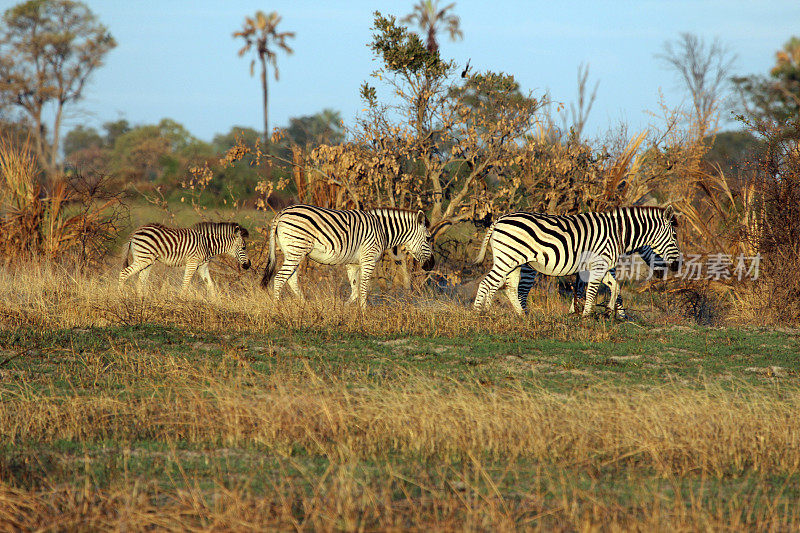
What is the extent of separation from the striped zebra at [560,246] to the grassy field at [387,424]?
1962mm

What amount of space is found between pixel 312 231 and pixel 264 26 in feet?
118

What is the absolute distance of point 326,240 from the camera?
11812mm

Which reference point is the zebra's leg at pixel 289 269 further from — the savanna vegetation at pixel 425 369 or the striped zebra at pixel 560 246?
the striped zebra at pixel 560 246

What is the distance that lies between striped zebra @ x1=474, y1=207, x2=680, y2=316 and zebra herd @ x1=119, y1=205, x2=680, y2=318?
0.01m

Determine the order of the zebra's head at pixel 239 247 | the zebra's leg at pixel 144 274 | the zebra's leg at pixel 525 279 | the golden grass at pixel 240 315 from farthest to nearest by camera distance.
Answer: the zebra's head at pixel 239 247, the zebra's leg at pixel 144 274, the zebra's leg at pixel 525 279, the golden grass at pixel 240 315

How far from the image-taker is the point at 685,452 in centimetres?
507

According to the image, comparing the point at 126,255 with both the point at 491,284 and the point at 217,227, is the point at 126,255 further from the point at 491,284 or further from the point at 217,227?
the point at 491,284

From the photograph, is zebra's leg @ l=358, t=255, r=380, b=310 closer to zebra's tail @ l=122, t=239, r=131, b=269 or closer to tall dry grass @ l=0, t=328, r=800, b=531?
zebra's tail @ l=122, t=239, r=131, b=269

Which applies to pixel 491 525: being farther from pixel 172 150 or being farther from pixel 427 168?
pixel 172 150

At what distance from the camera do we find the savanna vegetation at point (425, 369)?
4289mm

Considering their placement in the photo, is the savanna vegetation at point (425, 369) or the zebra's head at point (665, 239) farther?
the zebra's head at point (665, 239)

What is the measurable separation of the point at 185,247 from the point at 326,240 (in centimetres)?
300

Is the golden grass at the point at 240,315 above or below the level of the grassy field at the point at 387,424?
above

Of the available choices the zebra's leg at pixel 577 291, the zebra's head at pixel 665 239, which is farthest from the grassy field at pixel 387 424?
the zebra's head at pixel 665 239
